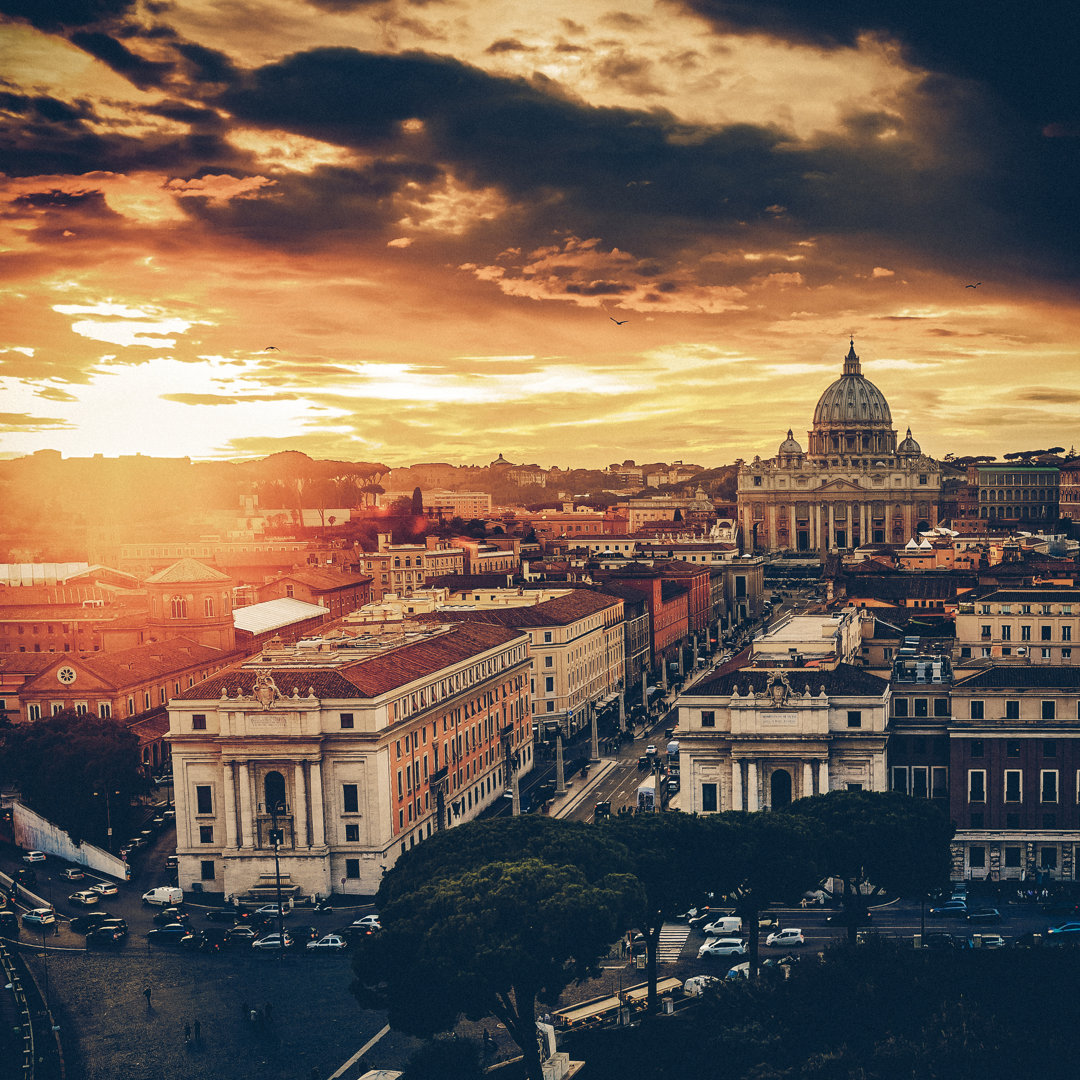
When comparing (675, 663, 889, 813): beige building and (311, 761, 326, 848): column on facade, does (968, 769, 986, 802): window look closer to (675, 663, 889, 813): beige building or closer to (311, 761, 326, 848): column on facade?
(675, 663, 889, 813): beige building

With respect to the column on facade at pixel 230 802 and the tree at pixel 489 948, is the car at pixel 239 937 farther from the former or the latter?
the tree at pixel 489 948

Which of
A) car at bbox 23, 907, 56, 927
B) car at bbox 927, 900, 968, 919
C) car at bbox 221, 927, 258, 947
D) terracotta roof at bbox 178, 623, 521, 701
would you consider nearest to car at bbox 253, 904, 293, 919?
car at bbox 221, 927, 258, 947

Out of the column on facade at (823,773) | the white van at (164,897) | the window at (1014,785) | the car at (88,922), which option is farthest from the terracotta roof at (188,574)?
the window at (1014,785)

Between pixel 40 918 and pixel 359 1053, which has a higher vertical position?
pixel 40 918

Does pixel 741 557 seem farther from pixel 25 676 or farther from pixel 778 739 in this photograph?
pixel 778 739

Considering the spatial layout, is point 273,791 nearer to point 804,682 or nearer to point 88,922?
point 88,922

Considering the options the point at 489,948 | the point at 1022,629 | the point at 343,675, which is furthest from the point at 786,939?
the point at 1022,629

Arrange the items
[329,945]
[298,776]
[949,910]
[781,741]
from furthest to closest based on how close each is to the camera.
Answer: [781,741]
[298,776]
[949,910]
[329,945]
